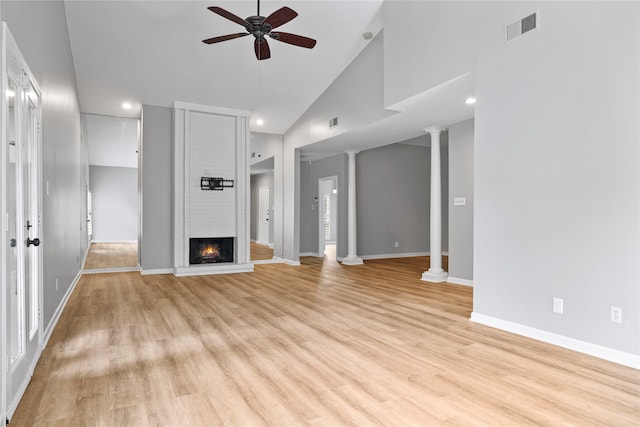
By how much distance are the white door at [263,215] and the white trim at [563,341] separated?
31.9ft

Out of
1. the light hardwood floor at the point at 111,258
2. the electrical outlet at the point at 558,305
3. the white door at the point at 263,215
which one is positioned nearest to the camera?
the electrical outlet at the point at 558,305

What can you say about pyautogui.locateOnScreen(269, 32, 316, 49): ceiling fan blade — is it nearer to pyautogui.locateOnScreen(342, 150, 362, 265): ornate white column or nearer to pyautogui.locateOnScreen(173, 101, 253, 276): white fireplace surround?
pyautogui.locateOnScreen(173, 101, 253, 276): white fireplace surround

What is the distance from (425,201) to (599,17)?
7.26m

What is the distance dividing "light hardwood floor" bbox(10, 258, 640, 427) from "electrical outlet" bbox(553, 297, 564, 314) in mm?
318

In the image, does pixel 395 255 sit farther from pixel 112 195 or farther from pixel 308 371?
pixel 112 195

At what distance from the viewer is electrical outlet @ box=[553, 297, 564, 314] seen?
128 inches

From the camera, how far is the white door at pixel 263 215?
1310 cm

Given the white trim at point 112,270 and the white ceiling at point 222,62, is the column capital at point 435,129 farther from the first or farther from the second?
the white trim at point 112,270

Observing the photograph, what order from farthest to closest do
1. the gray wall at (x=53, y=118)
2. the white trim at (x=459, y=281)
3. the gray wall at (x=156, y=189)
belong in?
the gray wall at (x=156, y=189) < the white trim at (x=459, y=281) < the gray wall at (x=53, y=118)

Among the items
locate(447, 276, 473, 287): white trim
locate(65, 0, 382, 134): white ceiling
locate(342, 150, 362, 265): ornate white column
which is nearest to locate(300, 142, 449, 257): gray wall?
locate(342, 150, 362, 265): ornate white column

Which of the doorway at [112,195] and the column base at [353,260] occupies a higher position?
the doorway at [112,195]

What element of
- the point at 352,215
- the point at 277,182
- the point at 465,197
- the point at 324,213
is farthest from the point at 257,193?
the point at 465,197

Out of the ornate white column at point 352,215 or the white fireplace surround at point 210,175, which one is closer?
the white fireplace surround at point 210,175

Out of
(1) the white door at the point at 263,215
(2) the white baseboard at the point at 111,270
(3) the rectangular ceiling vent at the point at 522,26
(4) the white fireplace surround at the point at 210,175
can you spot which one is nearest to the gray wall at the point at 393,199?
(4) the white fireplace surround at the point at 210,175
